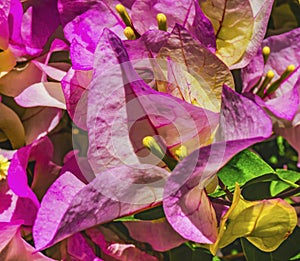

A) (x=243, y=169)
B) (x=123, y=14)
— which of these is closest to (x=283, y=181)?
(x=243, y=169)

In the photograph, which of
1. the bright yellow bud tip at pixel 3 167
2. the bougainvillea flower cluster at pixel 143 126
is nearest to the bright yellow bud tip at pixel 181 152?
the bougainvillea flower cluster at pixel 143 126

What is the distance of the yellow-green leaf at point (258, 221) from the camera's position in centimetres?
31

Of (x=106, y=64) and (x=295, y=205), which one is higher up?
(x=106, y=64)

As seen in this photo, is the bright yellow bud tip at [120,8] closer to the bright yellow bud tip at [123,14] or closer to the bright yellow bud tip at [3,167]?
the bright yellow bud tip at [123,14]

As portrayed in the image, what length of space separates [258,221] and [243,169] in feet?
0.14

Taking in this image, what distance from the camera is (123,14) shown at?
0.35 m

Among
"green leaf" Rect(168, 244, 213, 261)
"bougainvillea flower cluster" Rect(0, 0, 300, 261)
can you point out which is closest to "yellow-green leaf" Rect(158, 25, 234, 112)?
"bougainvillea flower cluster" Rect(0, 0, 300, 261)

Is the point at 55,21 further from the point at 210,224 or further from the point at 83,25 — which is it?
the point at 210,224

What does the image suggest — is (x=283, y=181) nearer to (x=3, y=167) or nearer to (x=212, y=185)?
(x=212, y=185)

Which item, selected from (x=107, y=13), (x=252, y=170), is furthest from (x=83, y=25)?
(x=252, y=170)

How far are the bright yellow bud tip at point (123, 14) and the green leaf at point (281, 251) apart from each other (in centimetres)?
14

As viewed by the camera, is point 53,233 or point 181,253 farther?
point 181,253

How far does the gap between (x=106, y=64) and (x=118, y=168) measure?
48 millimetres

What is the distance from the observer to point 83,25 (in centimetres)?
36
